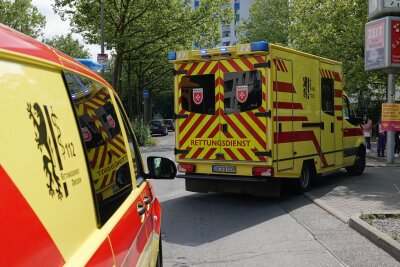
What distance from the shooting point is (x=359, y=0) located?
2288 centimetres

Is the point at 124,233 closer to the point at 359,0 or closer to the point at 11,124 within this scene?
the point at 11,124

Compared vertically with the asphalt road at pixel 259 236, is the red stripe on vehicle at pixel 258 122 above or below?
above

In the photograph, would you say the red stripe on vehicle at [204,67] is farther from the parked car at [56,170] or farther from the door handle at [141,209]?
the parked car at [56,170]

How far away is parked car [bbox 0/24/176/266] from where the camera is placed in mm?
1344

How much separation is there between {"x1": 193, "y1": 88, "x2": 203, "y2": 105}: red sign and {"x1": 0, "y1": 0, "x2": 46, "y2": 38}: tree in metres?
28.1

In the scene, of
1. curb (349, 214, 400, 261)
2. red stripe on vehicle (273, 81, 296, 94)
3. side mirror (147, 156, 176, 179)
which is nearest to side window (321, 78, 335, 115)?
red stripe on vehicle (273, 81, 296, 94)

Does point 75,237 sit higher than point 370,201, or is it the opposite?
point 75,237

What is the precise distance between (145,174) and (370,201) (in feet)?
21.4

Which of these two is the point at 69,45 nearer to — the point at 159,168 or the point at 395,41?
the point at 395,41

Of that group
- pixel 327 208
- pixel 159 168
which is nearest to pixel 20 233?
pixel 159 168

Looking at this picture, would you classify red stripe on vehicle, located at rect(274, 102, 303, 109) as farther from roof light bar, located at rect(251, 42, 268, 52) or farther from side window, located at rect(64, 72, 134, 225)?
side window, located at rect(64, 72, 134, 225)

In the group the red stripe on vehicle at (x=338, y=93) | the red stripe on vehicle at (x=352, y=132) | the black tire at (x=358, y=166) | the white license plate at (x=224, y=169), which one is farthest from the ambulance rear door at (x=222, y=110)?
the black tire at (x=358, y=166)

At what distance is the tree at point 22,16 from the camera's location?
35.7 m

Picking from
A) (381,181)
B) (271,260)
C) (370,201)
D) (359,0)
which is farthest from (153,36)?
(271,260)
